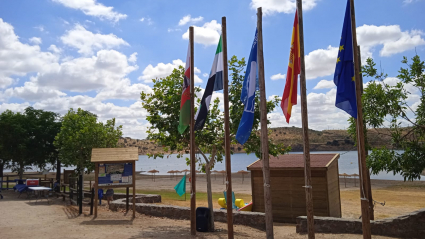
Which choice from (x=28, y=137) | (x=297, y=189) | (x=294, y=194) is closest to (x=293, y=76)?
(x=297, y=189)

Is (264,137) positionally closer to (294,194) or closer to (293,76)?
(293,76)

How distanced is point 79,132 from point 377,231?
16738 millimetres

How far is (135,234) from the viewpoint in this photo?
1049 cm

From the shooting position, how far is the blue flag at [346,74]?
7488mm

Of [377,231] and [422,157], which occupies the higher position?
[422,157]

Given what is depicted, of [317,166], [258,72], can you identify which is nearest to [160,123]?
[258,72]

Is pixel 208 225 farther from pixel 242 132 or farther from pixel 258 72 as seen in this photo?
pixel 258 72

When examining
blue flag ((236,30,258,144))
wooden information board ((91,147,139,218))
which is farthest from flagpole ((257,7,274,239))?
wooden information board ((91,147,139,218))

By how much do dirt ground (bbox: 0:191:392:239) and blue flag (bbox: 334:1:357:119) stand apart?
465 centimetres

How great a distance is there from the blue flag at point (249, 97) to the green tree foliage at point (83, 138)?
1396 centimetres

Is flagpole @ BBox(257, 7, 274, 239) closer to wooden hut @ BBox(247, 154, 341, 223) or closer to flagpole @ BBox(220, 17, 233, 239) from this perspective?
flagpole @ BBox(220, 17, 233, 239)

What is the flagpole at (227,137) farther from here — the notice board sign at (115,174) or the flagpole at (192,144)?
the notice board sign at (115,174)

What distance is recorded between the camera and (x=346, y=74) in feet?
24.8

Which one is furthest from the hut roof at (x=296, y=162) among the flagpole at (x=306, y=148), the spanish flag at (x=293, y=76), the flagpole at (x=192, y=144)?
the flagpole at (x=306, y=148)
